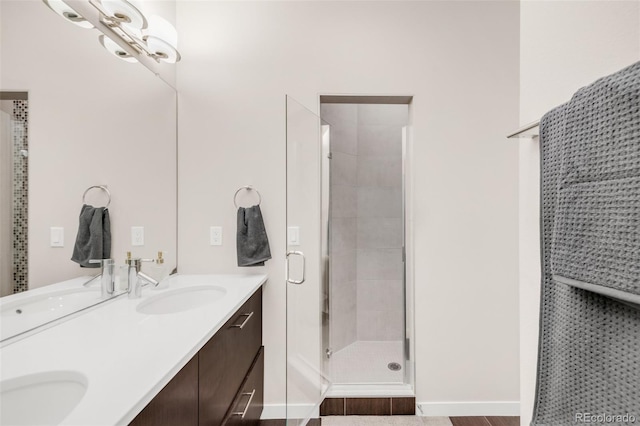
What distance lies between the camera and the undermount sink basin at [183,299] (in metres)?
A: 1.34

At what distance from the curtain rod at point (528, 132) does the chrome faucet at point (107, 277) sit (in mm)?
1498

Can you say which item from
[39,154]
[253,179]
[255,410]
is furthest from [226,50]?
[255,410]

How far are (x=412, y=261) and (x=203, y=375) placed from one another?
1304 millimetres

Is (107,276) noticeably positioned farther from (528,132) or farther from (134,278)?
(528,132)

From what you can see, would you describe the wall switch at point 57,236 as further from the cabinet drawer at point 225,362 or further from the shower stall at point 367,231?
the shower stall at point 367,231

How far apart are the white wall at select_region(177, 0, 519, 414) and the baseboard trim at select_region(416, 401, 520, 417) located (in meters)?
0.04

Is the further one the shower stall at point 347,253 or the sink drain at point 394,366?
the sink drain at point 394,366

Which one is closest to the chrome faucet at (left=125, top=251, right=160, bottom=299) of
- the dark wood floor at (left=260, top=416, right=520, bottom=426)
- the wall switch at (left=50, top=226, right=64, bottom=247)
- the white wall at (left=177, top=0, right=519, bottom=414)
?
the wall switch at (left=50, top=226, right=64, bottom=247)

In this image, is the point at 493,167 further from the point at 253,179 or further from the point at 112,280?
the point at 112,280

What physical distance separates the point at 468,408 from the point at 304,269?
1.33 m

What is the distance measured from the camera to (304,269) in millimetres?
1674

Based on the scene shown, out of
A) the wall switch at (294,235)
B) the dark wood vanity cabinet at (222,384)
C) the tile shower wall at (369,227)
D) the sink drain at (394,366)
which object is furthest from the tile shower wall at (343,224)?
the dark wood vanity cabinet at (222,384)

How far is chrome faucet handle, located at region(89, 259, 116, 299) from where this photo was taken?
3.98 ft

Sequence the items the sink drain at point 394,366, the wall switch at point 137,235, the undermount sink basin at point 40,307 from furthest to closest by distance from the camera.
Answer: the sink drain at point 394,366 → the wall switch at point 137,235 → the undermount sink basin at point 40,307
